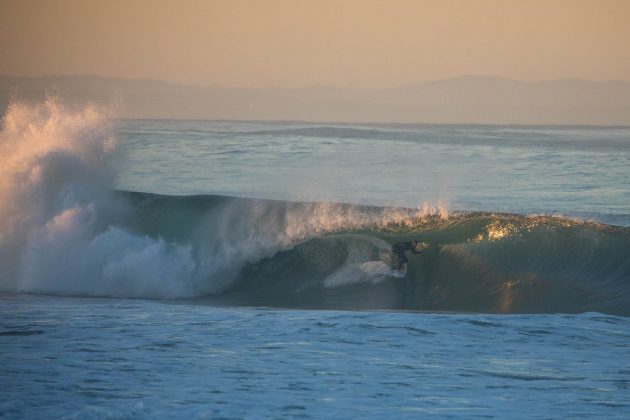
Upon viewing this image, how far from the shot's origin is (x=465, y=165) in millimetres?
35406

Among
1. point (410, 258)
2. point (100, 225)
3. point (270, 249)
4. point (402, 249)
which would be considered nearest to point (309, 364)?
point (410, 258)

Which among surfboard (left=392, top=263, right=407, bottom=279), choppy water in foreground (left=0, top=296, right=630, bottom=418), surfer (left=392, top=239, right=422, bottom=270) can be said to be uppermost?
surfer (left=392, top=239, right=422, bottom=270)

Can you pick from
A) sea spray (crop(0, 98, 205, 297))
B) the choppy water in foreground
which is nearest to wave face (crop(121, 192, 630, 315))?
sea spray (crop(0, 98, 205, 297))

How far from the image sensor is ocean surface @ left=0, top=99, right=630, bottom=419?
342 inches

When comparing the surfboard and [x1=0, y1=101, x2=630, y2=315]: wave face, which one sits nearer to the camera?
[x1=0, y1=101, x2=630, y2=315]: wave face

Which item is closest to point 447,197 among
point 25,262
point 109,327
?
point 25,262

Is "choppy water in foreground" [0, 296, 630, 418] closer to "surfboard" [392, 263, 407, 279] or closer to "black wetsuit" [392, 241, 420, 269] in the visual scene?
"surfboard" [392, 263, 407, 279]

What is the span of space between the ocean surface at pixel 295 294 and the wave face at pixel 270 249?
5 centimetres

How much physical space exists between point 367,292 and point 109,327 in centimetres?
468

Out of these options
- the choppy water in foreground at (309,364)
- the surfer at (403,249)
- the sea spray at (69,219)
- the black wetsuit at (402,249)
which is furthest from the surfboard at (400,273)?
the sea spray at (69,219)

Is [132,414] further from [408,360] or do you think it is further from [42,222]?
[42,222]

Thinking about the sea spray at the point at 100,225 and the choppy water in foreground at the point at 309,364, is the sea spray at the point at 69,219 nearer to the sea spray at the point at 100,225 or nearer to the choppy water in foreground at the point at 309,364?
the sea spray at the point at 100,225

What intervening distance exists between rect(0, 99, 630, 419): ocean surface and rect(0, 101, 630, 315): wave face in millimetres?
49

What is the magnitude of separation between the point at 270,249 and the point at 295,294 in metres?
2.21
